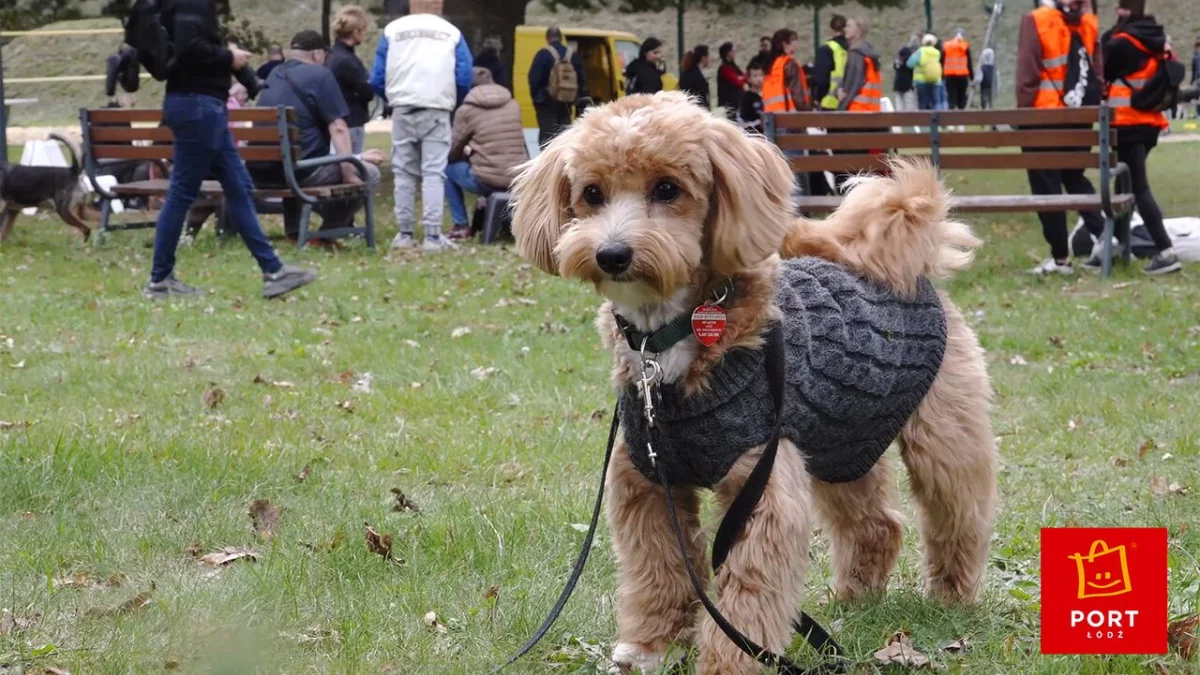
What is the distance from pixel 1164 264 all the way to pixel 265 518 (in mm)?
8428

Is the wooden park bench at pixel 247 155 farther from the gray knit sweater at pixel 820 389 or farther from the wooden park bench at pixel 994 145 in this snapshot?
the gray knit sweater at pixel 820 389

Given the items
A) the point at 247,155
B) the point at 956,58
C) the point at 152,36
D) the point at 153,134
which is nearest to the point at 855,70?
the point at 247,155

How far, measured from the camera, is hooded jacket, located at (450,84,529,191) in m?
14.2

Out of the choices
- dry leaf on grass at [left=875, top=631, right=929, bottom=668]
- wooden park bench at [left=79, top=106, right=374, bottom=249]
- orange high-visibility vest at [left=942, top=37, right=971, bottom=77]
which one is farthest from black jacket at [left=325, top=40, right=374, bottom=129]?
orange high-visibility vest at [left=942, top=37, right=971, bottom=77]

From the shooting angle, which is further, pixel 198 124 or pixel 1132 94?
pixel 1132 94

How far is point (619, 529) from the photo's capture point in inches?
140

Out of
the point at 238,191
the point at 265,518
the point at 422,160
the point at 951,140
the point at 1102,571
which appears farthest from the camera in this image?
the point at 422,160

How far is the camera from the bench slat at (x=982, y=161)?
10.9 m

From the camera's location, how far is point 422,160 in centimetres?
1361

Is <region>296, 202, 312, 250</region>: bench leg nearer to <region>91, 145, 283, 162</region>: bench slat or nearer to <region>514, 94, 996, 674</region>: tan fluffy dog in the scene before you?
<region>91, 145, 283, 162</region>: bench slat

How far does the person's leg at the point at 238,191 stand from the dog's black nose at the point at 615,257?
6.91m

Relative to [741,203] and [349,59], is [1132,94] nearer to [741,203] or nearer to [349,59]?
[349,59]

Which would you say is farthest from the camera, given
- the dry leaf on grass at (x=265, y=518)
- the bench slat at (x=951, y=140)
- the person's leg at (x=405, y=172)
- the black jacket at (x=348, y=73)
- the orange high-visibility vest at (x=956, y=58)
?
the orange high-visibility vest at (x=956, y=58)

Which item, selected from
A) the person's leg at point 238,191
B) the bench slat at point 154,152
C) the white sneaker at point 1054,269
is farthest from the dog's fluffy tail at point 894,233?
the bench slat at point 154,152
